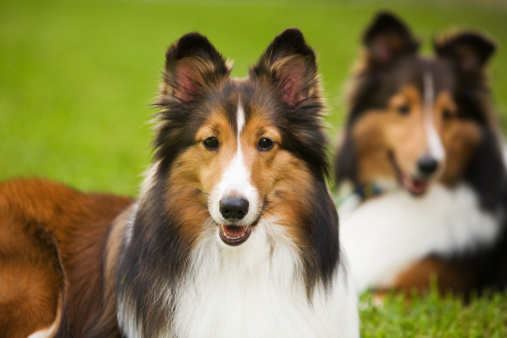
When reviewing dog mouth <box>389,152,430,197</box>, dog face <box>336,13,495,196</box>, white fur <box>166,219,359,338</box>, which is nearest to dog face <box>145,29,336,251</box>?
white fur <box>166,219,359,338</box>

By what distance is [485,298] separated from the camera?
15.4 feet

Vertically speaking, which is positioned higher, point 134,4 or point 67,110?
point 134,4

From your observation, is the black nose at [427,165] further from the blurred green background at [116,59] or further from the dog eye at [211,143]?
the dog eye at [211,143]

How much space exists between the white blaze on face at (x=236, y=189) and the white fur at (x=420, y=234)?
231 cm

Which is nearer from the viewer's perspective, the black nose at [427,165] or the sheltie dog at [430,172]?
the black nose at [427,165]

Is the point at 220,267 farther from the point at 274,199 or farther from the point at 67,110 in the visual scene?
the point at 67,110

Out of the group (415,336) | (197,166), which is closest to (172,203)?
(197,166)

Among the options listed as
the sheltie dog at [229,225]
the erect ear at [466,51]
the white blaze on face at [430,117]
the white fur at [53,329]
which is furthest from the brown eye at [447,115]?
the white fur at [53,329]

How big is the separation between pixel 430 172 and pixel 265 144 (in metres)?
2.09

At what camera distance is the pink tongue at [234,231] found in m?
2.81

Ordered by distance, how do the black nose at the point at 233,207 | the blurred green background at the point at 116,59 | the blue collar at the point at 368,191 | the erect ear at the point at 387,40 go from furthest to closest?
1. the blurred green background at the point at 116,59
2. the blue collar at the point at 368,191
3. the erect ear at the point at 387,40
4. the black nose at the point at 233,207

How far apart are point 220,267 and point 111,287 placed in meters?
0.77

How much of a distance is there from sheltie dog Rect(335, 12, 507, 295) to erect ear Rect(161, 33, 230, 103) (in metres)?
2.19

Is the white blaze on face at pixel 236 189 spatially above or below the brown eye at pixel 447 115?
below
